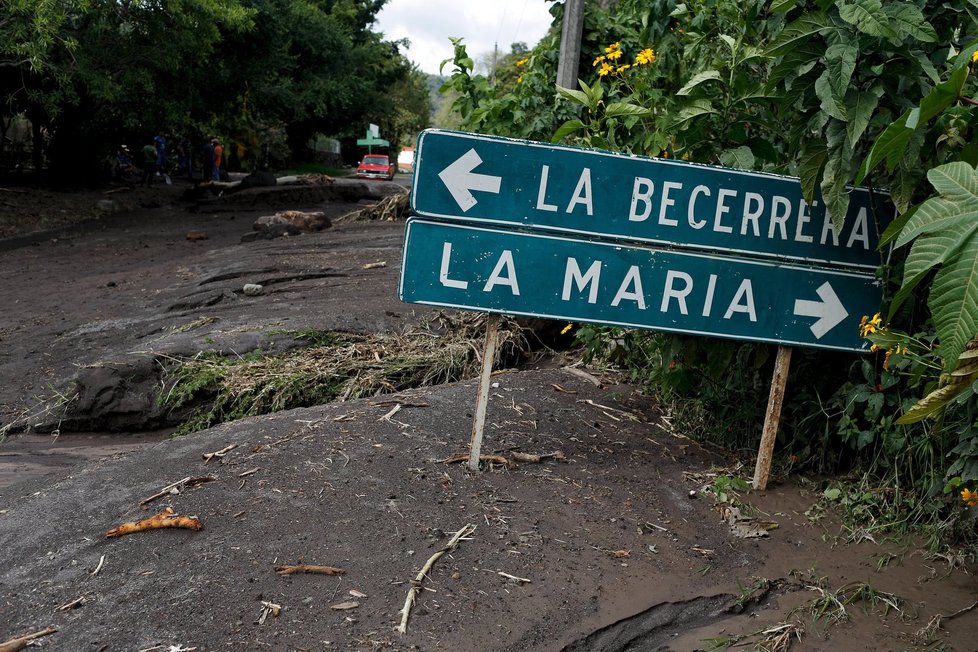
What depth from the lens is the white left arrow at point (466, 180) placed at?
381cm

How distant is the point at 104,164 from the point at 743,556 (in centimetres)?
2651

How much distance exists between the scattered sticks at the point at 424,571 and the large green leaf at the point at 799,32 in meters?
2.16

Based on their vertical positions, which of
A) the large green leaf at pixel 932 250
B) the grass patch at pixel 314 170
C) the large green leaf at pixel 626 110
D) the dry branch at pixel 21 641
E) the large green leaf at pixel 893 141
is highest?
the large green leaf at pixel 626 110

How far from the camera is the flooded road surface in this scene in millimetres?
5375

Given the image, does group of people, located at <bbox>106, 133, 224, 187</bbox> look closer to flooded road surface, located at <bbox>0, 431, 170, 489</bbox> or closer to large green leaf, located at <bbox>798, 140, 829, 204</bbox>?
flooded road surface, located at <bbox>0, 431, 170, 489</bbox>

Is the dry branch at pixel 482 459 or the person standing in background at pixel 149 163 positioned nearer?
the dry branch at pixel 482 459

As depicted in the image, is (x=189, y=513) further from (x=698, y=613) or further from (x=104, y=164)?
(x=104, y=164)

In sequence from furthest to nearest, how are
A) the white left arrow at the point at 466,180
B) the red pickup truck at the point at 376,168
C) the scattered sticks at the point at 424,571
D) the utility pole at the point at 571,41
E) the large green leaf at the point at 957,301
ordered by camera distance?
1. the red pickup truck at the point at 376,168
2. the utility pole at the point at 571,41
3. the white left arrow at the point at 466,180
4. the scattered sticks at the point at 424,571
5. the large green leaf at the point at 957,301

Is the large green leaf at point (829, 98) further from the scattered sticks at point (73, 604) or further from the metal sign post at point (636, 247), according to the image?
the scattered sticks at point (73, 604)

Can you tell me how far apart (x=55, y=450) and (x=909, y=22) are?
5.51 m

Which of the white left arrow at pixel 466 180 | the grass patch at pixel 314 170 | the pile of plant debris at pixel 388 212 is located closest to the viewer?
the white left arrow at pixel 466 180

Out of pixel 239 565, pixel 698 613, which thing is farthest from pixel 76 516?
pixel 698 613

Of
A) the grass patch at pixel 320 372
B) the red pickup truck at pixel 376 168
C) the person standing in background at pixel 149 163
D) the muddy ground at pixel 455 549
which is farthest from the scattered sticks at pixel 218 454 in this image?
the red pickup truck at pixel 376 168

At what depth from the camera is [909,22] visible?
11.1ft
